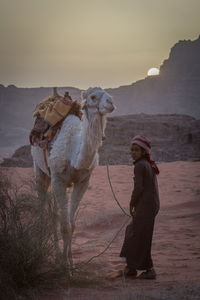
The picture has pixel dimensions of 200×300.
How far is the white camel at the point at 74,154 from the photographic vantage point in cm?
476

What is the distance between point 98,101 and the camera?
4734mm

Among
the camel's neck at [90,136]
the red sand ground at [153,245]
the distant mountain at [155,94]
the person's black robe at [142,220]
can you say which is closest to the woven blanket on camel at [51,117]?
the red sand ground at [153,245]

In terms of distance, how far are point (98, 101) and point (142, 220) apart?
1.52 metres

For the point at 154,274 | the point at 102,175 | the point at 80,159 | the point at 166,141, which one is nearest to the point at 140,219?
the point at 154,274

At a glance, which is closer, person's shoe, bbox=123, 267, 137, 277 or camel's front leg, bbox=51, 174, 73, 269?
person's shoe, bbox=123, 267, 137, 277

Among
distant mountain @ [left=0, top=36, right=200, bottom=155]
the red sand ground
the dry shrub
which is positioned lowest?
the red sand ground

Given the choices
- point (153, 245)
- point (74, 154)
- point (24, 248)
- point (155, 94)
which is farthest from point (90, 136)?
point (155, 94)

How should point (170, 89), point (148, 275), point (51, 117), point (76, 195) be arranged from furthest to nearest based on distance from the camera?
point (170, 89) < point (51, 117) < point (76, 195) < point (148, 275)

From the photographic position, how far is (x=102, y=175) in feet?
58.7

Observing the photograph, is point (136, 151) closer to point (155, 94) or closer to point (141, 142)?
point (141, 142)

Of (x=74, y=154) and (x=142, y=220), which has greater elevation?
(x=74, y=154)

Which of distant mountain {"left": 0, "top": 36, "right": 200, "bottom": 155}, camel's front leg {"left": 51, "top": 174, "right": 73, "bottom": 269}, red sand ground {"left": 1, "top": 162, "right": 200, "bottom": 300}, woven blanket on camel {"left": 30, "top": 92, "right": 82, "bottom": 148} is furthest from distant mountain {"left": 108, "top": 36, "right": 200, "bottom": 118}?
camel's front leg {"left": 51, "top": 174, "right": 73, "bottom": 269}

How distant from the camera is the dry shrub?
3.77 metres

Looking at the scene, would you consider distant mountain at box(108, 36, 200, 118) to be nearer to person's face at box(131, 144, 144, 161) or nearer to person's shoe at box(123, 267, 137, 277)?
person's face at box(131, 144, 144, 161)
